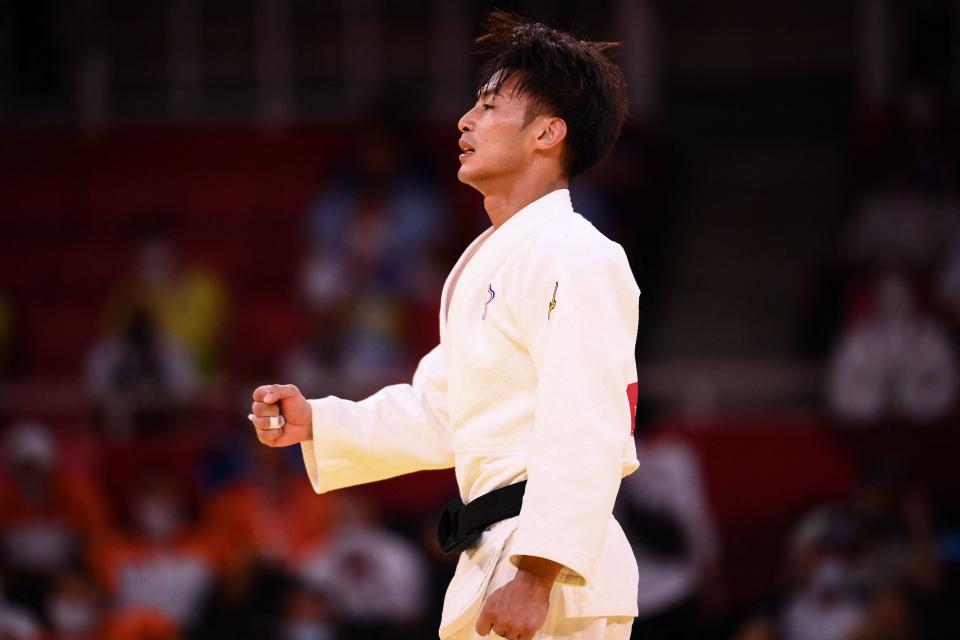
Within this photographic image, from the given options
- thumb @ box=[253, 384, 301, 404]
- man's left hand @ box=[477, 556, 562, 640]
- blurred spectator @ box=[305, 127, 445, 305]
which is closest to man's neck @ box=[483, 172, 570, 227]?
thumb @ box=[253, 384, 301, 404]

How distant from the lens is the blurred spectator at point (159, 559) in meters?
6.81

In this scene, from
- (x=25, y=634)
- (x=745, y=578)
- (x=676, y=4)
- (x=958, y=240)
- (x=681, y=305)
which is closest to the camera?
(x=25, y=634)

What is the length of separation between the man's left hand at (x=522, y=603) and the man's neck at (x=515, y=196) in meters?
0.78

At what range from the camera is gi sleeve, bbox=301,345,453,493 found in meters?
3.31

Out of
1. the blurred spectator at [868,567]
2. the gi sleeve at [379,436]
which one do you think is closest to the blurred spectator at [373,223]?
the blurred spectator at [868,567]

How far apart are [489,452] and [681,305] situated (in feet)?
23.0

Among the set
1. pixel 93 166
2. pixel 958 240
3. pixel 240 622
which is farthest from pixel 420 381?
pixel 93 166

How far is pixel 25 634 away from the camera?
20.7 feet

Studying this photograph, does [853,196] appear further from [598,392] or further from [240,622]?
[598,392]

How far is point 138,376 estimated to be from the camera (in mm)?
8070

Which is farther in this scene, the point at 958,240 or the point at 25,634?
the point at 958,240

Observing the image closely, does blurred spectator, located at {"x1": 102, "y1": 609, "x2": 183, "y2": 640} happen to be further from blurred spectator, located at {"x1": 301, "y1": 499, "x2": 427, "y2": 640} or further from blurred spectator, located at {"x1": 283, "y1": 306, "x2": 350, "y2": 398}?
blurred spectator, located at {"x1": 283, "y1": 306, "x2": 350, "y2": 398}

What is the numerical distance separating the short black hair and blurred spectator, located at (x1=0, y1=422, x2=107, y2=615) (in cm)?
446

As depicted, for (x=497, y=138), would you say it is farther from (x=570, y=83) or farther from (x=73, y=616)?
(x=73, y=616)
